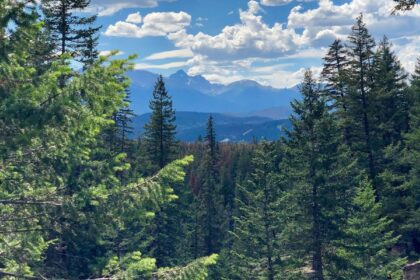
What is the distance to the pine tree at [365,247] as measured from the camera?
21.3 m

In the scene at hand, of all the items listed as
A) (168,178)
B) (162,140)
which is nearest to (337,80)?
(162,140)

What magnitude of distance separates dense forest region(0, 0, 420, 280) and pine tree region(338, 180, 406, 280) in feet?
0.28

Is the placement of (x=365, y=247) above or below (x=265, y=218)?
below

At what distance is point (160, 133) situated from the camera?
3431 cm

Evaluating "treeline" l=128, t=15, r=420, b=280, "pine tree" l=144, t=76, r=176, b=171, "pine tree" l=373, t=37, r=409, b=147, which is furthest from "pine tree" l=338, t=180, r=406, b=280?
"pine tree" l=144, t=76, r=176, b=171

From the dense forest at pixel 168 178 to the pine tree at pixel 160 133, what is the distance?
0.09 metres

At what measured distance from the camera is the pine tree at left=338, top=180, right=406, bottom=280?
69.9 ft

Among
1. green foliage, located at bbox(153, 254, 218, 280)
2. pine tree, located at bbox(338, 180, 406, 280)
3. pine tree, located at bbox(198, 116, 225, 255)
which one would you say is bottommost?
pine tree, located at bbox(198, 116, 225, 255)

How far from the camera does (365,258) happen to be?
71.9ft

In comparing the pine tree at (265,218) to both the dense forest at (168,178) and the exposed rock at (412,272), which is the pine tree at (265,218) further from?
the exposed rock at (412,272)

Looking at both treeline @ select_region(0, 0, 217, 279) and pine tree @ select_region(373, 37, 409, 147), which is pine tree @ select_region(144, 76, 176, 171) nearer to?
pine tree @ select_region(373, 37, 409, 147)

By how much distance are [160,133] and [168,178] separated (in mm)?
25477

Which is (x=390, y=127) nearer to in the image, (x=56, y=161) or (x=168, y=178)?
(x=168, y=178)

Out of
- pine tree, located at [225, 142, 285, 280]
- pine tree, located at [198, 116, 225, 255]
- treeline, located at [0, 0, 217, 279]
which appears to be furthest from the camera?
pine tree, located at [198, 116, 225, 255]
